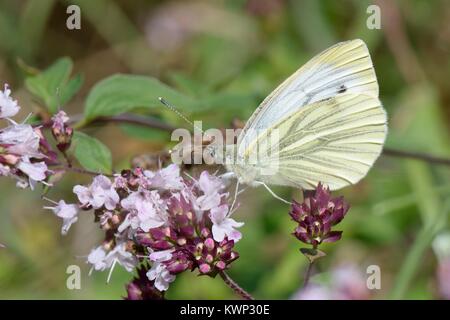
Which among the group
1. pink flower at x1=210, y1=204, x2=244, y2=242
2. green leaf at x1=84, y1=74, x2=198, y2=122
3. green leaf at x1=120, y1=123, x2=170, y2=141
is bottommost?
pink flower at x1=210, y1=204, x2=244, y2=242

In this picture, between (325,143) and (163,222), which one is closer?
(163,222)

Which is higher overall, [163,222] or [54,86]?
[54,86]

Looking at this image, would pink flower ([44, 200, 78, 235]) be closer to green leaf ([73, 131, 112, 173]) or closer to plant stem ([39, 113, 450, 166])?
green leaf ([73, 131, 112, 173])

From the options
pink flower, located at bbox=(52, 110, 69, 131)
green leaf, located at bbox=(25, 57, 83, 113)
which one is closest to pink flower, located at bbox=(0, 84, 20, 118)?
pink flower, located at bbox=(52, 110, 69, 131)

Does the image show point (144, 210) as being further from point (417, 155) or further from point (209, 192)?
point (417, 155)

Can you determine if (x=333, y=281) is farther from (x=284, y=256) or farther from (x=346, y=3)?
(x=346, y=3)

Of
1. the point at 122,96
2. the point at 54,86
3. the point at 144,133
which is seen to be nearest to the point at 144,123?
the point at 144,133

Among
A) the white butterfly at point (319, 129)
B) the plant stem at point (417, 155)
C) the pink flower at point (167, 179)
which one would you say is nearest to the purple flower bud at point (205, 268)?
the pink flower at point (167, 179)
